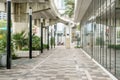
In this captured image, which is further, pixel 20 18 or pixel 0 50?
pixel 20 18

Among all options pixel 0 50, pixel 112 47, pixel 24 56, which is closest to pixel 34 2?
pixel 24 56

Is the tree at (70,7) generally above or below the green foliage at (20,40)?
above

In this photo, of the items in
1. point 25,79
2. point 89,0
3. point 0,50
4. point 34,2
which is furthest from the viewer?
point 34,2

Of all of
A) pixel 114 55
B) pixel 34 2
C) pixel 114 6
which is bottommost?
pixel 114 55

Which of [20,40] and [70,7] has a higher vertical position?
[70,7]

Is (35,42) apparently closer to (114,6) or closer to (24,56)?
(24,56)

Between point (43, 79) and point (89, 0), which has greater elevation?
point (89, 0)

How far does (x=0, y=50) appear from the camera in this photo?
2070cm

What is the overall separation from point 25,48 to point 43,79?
16.6 m

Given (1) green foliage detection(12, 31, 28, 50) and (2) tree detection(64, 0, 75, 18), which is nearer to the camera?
(1) green foliage detection(12, 31, 28, 50)

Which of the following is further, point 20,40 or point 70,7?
point 70,7

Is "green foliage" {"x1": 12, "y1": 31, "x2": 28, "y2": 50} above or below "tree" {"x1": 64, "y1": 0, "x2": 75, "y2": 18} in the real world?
below

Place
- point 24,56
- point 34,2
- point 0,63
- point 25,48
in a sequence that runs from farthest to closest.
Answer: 1. point 34,2
2. point 25,48
3. point 24,56
4. point 0,63

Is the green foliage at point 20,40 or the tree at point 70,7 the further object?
the tree at point 70,7
